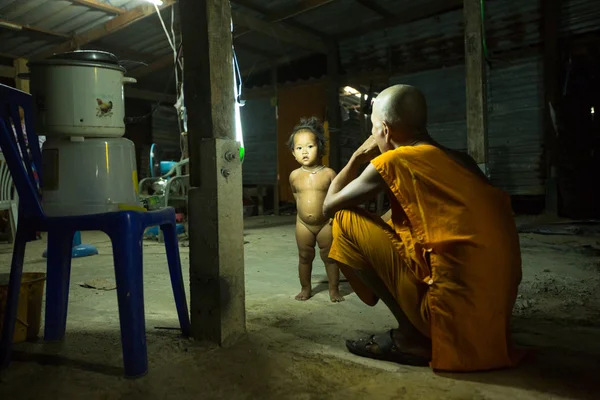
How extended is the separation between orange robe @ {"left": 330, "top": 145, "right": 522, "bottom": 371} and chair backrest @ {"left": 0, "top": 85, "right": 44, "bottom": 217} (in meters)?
1.55

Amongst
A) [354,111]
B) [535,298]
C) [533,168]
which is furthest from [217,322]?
[354,111]

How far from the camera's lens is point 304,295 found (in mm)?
3279

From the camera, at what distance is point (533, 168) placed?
829 cm

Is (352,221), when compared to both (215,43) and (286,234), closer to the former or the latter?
(215,43)

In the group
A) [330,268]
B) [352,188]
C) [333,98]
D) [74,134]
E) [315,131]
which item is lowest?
[330,268]

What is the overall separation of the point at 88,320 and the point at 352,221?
70.0 inches

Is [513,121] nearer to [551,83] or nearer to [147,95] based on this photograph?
[551,83]

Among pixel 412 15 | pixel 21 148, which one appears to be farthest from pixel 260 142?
pixel 21 148

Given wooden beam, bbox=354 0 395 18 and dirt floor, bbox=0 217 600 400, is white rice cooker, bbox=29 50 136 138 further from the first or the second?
wooden beam, bbox=354 0 395 18

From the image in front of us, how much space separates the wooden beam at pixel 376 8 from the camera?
27.8 feet

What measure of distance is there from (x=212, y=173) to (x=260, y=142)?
9645 millimetres

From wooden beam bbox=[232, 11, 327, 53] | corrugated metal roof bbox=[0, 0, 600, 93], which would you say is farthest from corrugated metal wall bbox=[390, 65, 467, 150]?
wooden beam bbox=[232, 11, 327, 53]

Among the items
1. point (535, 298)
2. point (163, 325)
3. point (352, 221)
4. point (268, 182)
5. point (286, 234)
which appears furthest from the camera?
point (268, 182)

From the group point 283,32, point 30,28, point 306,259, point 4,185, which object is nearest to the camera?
point 306,259
